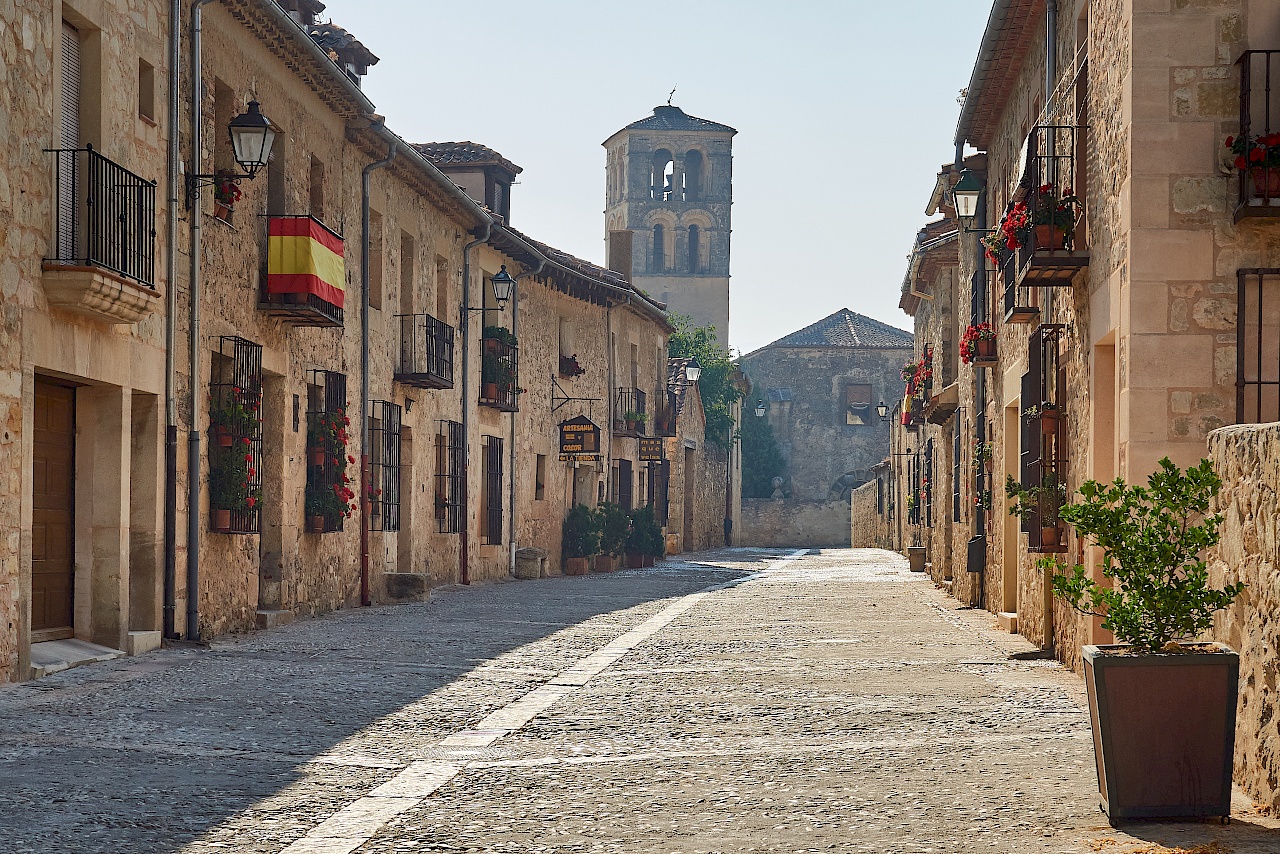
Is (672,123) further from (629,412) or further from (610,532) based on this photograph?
(610,532)

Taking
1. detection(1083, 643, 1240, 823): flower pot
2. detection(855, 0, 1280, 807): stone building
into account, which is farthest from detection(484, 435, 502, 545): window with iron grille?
detection(1083, 643, 1240, 823): flower pot

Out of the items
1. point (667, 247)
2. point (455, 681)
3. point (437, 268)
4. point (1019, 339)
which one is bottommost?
point (455, 681)

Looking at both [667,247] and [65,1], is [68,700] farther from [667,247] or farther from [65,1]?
[667,247]

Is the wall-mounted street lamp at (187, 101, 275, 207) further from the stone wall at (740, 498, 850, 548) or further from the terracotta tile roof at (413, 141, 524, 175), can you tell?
the stone wall at (740, 498, 850, 548)

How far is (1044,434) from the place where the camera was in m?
12.3

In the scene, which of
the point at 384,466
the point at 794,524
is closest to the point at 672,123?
the point at 794,524

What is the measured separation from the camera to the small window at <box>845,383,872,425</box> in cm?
7200

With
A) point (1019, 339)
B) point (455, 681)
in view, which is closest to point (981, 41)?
point (1019, 339)

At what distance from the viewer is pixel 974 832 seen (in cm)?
561

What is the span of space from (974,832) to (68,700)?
5862 millimetres

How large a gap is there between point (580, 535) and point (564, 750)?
23.1 m

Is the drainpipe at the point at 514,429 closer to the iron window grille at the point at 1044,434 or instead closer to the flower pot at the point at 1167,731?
the iron window grille at the point at 1044,434

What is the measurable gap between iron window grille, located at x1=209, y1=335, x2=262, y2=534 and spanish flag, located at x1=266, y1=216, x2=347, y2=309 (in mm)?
1067

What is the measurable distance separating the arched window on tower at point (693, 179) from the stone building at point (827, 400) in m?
8.05
